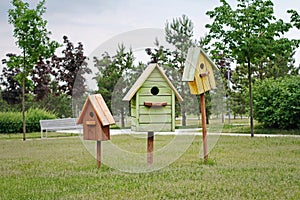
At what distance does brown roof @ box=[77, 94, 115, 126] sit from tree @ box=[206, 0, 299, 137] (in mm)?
8147

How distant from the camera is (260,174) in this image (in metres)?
8.46

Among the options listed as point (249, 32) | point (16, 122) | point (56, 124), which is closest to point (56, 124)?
point (56, 124)

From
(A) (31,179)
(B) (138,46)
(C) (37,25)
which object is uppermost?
(C) (37,25)

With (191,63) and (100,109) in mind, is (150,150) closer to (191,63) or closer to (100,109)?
(100,109)

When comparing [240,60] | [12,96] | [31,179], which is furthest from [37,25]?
[12,96]

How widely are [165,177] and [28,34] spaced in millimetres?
11135

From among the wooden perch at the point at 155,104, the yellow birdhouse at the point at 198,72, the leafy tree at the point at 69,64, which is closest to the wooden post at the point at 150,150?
the wooden perch at the point at 155,104

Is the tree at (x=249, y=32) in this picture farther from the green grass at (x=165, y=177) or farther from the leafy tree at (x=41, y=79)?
the leafy tree at (x=41, y=79)

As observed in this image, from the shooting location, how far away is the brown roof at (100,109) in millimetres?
9109

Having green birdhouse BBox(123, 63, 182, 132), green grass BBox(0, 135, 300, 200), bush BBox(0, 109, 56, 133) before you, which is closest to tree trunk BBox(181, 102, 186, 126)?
green birdhouse BBox(123, 63, 182, 132)

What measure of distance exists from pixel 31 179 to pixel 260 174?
13.8 ft

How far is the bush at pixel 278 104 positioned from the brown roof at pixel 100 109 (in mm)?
11447

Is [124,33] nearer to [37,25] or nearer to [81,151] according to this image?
[81,151]

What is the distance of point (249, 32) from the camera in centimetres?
1648
